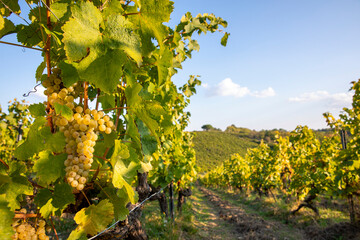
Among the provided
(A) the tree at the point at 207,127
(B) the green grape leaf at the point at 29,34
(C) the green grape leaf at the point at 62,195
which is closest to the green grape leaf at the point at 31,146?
(C) the green grape leaf at the point at 62,195

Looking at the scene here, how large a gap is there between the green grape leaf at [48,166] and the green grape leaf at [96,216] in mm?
259

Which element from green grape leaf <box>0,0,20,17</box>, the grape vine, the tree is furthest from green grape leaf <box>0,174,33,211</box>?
the tree

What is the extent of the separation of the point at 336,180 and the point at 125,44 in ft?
25.2

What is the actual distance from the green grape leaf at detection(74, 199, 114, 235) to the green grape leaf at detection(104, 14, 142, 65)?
79 cm

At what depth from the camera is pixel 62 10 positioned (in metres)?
0.97

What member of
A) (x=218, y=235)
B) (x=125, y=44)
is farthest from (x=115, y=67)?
(x=218, y=235)

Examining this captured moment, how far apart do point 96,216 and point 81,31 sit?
92cm

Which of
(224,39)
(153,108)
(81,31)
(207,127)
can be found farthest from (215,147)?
(81,31)

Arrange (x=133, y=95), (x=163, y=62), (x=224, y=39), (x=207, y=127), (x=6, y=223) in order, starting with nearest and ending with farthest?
1. (x=6, y=223)
2. (x=133, y=95)
3. (x=163, y=62)
4. (x=224, y=39)
5. (x=207, y=127)

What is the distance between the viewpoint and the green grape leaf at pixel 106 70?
860 millimetres

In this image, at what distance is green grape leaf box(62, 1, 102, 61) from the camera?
775mm

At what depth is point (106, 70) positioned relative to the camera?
0.88m

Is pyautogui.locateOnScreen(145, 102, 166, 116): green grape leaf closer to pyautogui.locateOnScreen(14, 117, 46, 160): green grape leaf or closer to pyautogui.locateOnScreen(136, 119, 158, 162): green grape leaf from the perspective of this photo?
pyautogui.locateOnScreen(136, 119, 158, 162): green grape leaf

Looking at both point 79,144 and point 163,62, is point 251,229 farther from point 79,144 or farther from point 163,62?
point 79,144
